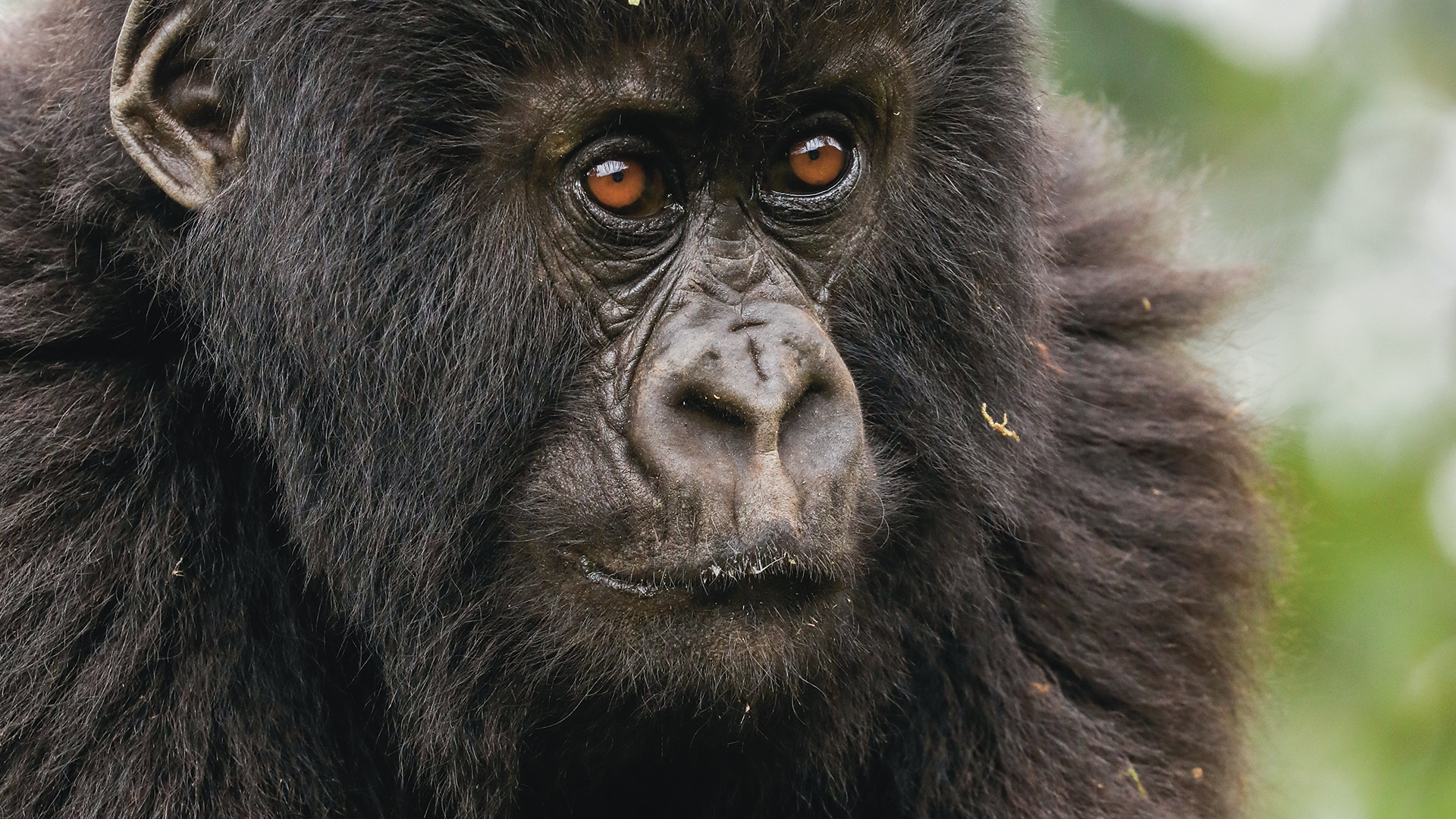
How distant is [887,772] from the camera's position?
11.9ft

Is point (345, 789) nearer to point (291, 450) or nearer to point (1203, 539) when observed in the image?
point (291, 450)

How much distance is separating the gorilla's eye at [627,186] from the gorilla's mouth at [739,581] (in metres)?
0.68

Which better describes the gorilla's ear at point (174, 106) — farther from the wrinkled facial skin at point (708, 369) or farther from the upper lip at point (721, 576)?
the upper lip at point (721, 576)

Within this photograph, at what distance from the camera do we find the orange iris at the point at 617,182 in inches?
114

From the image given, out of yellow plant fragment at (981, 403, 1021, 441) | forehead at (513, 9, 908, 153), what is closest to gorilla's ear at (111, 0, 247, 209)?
forehead at (513, 9, 908, 153)

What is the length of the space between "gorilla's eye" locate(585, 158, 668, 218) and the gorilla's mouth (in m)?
→ 0.68

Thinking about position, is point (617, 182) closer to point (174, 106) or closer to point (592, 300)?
point (592, 300)

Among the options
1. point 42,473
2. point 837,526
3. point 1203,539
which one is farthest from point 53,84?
point 1203,539

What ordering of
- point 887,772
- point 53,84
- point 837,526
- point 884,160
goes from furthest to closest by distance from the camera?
1. point 887,772
2. point 53,84
3. point 884,160
4. point 837,526

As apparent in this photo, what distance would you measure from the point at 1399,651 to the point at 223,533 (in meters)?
4.42

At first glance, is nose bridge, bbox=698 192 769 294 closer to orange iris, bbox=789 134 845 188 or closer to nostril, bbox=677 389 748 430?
orange iris, bbox=789 134 845 188

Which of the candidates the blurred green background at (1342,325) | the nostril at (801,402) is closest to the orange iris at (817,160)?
the nostril at (801,402)

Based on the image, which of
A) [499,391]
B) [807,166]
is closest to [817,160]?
[807,166]

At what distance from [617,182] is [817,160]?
418 mm
